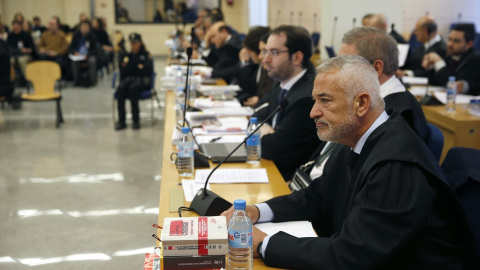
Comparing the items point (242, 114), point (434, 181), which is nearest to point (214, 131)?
point (242, 114)

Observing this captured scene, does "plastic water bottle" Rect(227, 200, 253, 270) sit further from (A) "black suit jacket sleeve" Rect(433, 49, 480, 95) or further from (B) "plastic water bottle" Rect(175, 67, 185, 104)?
(A) "black suit jacket sleeve" Rect(433, 49, 480, 95)

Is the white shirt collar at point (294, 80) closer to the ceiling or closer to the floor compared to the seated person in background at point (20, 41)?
closer to the floor

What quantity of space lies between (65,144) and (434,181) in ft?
17.9

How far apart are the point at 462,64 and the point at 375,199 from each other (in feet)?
14.9

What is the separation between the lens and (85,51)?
11.0 meters

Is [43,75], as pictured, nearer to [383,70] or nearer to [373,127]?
[383,70]

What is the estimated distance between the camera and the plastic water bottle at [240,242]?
1.63m

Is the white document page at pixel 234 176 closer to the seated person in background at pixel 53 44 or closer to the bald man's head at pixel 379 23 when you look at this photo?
the bald man's head at pixel 379 23

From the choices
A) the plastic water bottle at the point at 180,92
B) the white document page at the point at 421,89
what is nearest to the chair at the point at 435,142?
the plastic water bottle at the point at 180,92

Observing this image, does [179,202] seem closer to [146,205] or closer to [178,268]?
[178,268]

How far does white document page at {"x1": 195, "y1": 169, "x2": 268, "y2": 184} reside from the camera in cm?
265

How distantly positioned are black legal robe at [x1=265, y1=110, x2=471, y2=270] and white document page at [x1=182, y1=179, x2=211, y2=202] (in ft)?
2.41

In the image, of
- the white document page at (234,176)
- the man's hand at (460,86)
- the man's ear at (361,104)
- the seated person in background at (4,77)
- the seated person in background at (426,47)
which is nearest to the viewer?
the man's ear at (361,104)

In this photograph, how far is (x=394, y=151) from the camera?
161 cm
